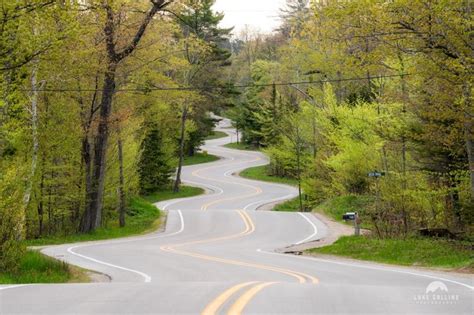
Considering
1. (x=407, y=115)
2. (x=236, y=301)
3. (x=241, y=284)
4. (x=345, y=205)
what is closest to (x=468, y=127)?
(x=407, y=115)

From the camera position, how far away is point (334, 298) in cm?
786

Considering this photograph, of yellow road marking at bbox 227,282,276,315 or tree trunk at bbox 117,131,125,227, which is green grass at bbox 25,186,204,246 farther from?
yellow road marking at bbox 227,282,276,315

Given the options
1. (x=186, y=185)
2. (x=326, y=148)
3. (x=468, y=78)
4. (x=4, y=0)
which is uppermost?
(x=4, y=0)

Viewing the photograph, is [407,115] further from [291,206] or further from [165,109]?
[291,206]

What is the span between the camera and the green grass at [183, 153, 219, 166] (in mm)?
72312

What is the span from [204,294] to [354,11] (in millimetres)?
9735

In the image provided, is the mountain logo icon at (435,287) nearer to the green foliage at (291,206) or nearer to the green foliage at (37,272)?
the green foliage at (37,272)

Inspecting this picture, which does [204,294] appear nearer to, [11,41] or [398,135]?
[11,41]

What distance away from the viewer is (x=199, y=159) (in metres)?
74.3

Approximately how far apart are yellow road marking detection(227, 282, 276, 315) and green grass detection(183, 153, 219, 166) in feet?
205

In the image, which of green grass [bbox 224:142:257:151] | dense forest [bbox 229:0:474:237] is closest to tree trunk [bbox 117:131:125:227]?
dense forest [bbox 229:0:474:237]

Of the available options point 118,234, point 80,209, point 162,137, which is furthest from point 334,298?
point 162,137

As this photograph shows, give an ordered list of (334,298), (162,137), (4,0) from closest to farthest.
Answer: (334,298) < (4,0) < (162,137)

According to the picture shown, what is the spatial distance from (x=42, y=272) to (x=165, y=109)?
28939mm
